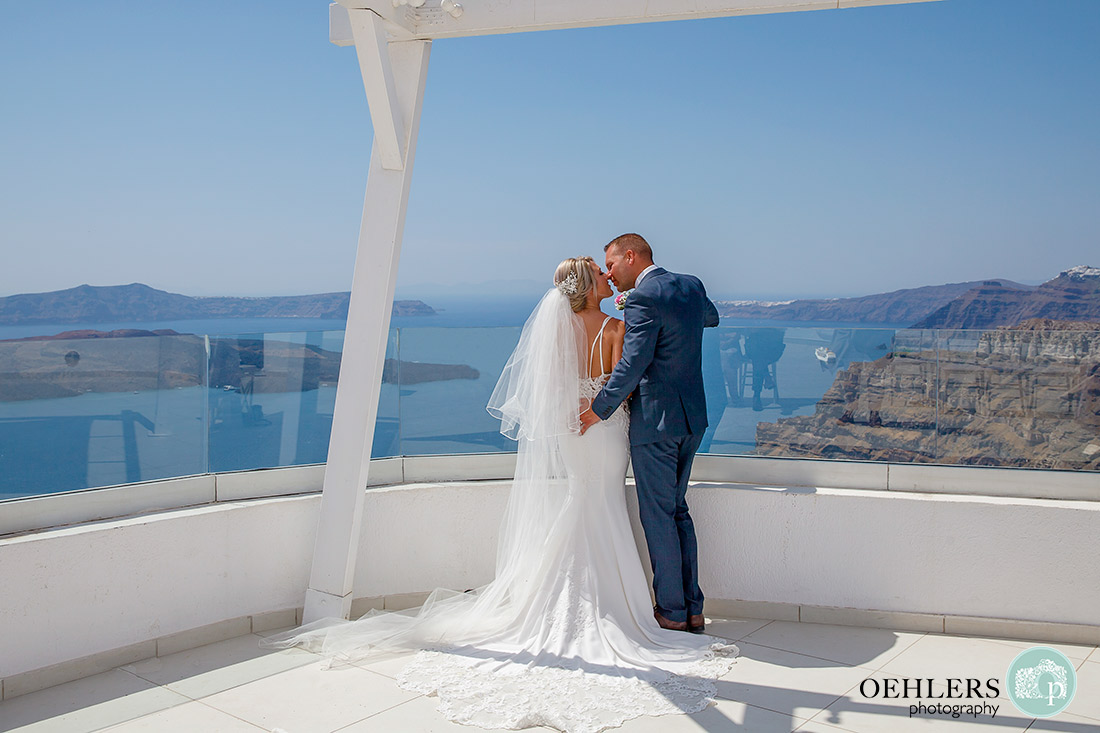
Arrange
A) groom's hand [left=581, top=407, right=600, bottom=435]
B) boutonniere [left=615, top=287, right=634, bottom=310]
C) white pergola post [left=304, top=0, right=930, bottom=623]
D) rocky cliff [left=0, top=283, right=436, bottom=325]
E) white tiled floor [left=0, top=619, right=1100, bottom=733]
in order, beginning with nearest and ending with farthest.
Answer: white tiled floor [left=0, top=619, right=1100, bottom=733] < white pergola post [left=304, top=0, right=930, bottom=623] < rocky cliff [left=0, top=283, right=436, bottom=325] < groom's hand [left=581, top=407, right=600, bottom=435] < boutonniere [left=615, top=287, right=634, bottom=310]

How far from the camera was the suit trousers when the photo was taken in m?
3.54

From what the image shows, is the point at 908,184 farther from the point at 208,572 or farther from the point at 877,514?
the point at 208,572

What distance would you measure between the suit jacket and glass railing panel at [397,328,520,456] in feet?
2.52

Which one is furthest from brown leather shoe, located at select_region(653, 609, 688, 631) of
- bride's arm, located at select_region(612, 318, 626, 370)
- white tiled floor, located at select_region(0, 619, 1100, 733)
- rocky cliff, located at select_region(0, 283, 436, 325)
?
rocky cliff, located at select_region(0, 283, 436, 325)

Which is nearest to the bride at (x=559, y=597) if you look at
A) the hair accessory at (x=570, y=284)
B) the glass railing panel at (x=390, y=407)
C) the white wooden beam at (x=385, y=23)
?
the hair accessory at (x=570, y=284)

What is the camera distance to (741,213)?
33750mm

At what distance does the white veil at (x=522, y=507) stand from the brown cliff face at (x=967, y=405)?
109 cm

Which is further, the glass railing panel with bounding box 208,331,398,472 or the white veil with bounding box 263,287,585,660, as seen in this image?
the glass railing panel with bounding box 208,331,398,472

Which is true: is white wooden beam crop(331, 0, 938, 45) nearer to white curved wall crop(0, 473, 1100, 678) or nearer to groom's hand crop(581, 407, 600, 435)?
groom's hand crop(581, 407, 600, 435)

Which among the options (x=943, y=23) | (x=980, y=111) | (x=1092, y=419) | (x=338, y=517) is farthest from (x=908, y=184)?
(x=338, y=517)

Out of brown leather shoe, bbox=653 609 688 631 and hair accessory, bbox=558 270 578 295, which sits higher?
hair accessory, bbox=558 270 578 295

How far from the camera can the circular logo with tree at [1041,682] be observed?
2.74 metres

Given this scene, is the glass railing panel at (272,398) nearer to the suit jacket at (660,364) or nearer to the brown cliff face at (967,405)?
the suit jacket at (660,364)

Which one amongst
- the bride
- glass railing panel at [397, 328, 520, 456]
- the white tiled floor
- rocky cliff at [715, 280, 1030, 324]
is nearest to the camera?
the white tiled floor
